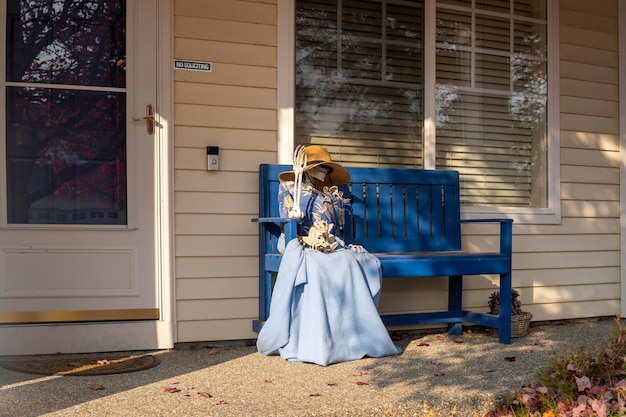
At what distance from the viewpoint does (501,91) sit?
5.80 metres

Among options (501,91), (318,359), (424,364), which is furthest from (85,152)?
(501,91)

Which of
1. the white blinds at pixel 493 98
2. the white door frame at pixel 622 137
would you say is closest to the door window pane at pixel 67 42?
the white blinds at pixel 493 98

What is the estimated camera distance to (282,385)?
373 centimetres

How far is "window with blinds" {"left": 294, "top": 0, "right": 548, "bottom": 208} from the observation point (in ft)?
17.4

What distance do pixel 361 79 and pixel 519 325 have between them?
6.58 feet

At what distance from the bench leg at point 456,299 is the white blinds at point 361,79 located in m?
0.87

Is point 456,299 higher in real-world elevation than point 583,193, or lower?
lower

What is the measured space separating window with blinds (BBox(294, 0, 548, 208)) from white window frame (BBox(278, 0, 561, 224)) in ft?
0.13

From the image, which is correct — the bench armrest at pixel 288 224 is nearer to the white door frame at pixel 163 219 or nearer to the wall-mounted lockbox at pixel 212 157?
the wall-mounted lockbox at pixel 212 157

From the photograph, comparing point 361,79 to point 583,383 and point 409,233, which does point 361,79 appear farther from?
point 583,383

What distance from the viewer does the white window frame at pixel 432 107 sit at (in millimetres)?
5043

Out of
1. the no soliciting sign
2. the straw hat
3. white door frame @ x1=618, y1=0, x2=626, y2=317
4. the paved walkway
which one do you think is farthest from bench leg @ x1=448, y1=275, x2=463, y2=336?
the no soliciting sign

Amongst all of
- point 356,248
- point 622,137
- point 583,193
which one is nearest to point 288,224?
point 356,248

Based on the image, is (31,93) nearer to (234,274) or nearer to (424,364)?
(234,274)
